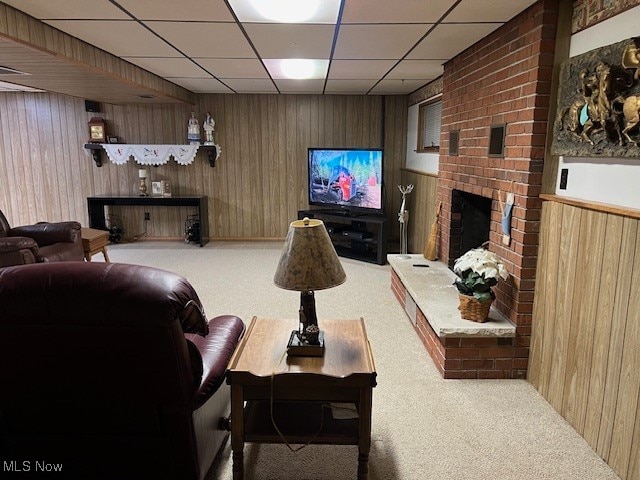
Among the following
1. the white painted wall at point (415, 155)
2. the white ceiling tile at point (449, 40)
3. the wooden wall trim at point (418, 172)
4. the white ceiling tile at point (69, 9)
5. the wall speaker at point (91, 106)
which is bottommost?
the wooden wall trim at point (418, 172)

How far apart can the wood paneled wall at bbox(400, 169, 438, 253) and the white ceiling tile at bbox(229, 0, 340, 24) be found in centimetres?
249

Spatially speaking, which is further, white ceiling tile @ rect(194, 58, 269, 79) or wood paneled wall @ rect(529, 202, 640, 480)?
white ceiling tile @ rect(194, 58, 269, 79)

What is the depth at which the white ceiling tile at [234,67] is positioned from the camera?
3961 millimetres

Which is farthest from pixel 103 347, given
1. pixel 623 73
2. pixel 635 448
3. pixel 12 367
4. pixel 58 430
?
pixel 623 73

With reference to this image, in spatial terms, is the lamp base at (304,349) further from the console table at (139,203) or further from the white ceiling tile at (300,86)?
the console table at (139,203)

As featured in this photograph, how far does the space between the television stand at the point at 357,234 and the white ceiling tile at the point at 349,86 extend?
A: 5.27 ft

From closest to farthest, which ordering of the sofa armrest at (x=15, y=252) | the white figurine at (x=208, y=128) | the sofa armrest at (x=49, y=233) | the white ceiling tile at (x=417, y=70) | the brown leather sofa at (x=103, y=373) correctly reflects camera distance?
the brown leather sofa at (x=103, y=373) < the sofa armrest at (x=15, y=252) < the white ceiling tile at (x=417, y=70) < the sofa armrest at (x=49, y=233) < the white figurine at (x=208, y=128)

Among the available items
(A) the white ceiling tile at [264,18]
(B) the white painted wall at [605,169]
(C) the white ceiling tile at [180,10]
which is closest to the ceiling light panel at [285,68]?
(A) the white ceiling tile at [264,18]

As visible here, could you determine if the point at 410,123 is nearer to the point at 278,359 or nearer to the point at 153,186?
the point at 153,186

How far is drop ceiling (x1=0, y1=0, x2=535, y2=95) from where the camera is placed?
→ 2.47 metres

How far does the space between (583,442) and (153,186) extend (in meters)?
6.05

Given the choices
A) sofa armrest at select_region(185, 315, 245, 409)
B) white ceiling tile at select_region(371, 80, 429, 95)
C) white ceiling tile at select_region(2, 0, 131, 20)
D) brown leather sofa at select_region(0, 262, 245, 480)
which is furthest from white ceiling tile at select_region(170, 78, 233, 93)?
brown leather sofa at select_region(0, 262, 245, 480)

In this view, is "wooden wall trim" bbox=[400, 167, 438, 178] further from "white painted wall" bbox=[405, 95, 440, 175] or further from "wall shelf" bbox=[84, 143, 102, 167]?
"wall shelf" bbox=[84, 143, 102, 167]

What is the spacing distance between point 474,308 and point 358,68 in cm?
268
